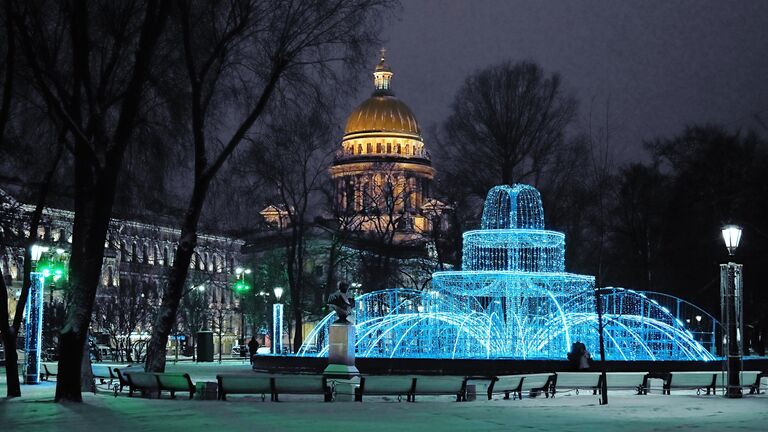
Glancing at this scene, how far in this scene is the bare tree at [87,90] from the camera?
23.9 m

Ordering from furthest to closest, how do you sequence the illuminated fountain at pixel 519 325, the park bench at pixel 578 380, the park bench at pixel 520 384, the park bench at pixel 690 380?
1. the illuminated fountain at pixel 519 325
2. the park bench at pixel 690 380
3. the park bench at pixel 578 380
4. the park bench at pixel 520 384

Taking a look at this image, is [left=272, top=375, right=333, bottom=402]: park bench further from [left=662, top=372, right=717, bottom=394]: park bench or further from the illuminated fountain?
the illuminated fountain

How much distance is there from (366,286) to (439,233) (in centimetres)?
731

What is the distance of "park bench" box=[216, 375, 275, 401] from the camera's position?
25938mm

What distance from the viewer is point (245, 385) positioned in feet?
85.4

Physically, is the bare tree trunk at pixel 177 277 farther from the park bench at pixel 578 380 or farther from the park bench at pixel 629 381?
the park bench at pixel 629 381

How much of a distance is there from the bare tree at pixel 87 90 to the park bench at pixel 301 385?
3.91 meters

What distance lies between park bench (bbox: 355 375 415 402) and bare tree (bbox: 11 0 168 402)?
5519 millimetres

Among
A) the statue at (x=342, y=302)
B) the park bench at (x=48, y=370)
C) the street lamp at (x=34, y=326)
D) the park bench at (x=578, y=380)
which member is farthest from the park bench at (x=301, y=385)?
the park bench at (x=48, y=370)

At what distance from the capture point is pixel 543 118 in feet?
186

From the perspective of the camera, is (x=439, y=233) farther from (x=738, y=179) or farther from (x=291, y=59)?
(x=291, y=59)

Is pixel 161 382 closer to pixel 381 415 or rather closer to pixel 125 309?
pixel 381 415

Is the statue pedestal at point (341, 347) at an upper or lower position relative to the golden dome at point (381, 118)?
lower

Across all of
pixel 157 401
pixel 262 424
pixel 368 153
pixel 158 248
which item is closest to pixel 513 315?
pixel 157 401
